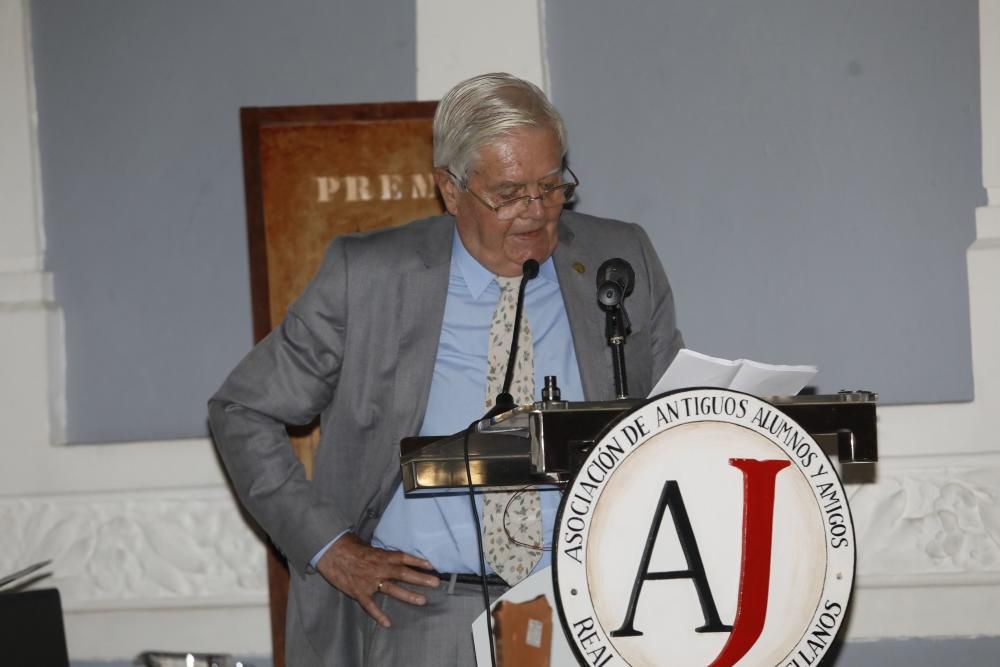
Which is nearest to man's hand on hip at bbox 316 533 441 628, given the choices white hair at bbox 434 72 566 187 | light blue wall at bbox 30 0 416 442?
white hair at bbox 434 72 566 187

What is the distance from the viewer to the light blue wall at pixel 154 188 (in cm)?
346

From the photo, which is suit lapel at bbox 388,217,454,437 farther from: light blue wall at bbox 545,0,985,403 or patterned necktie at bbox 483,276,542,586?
light blue wall at bbox 545,0,985,403

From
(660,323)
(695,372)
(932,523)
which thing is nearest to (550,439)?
(695,372)

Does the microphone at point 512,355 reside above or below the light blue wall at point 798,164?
below

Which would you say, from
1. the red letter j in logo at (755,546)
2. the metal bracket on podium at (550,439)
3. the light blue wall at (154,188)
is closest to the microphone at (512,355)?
the metal bracket on podium at (550,439)

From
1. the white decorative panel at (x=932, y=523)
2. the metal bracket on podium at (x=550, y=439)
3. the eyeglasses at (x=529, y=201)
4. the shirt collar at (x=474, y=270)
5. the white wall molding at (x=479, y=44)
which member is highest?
the white wall molding at (x=479, y=44)

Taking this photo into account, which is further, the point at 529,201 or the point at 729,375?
the point at 529,201

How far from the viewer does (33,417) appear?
348 cm

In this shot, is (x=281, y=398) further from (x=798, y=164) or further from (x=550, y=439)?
(x=798, y=164)

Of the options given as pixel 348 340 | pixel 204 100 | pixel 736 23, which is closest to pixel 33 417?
pixel 204 100

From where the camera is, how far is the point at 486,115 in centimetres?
236

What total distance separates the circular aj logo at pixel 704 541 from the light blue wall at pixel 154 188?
201 cm

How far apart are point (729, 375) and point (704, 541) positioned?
0.25 metres

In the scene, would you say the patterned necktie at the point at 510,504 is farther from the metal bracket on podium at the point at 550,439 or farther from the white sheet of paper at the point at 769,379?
the white sheet of paper at the point at 769,379
